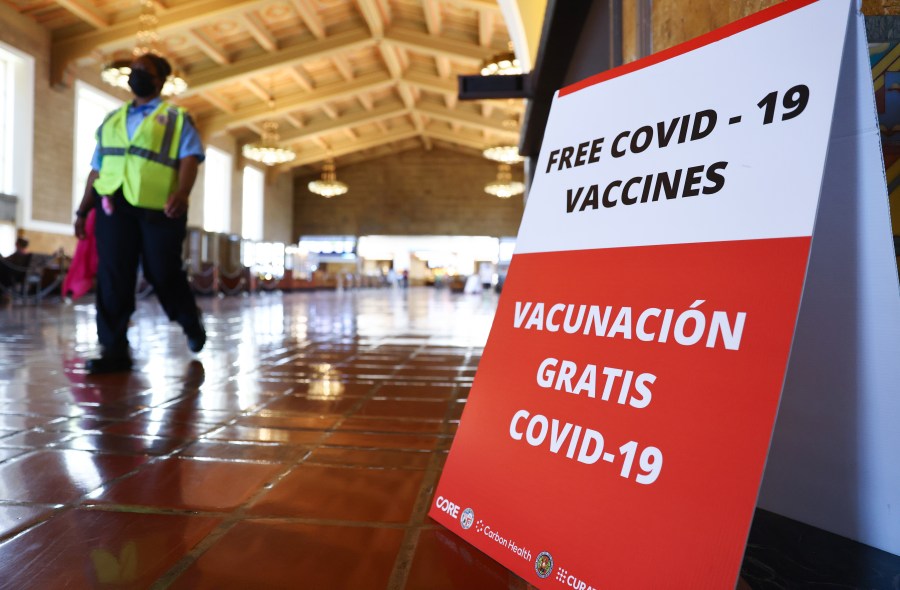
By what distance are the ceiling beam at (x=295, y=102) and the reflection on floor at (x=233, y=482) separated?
14.9m

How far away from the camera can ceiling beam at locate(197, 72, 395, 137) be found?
15984mm

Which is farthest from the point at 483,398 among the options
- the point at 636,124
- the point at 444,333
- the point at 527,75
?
the point at 527,75

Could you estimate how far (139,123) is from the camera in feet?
7.30

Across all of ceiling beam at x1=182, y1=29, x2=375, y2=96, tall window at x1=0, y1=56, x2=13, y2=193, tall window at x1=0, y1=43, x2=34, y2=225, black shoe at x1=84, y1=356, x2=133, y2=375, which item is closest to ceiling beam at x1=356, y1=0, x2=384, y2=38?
ceiling beam at x1=182, y1=29, x2=375, y2=96

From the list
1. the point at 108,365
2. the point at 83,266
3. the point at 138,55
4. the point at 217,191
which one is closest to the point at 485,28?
the point at 138,55

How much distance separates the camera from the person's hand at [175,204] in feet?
7.39

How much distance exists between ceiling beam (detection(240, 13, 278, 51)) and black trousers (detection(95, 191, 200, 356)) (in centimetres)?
1071

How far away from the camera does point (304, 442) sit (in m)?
1.31

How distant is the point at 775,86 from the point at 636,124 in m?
0.19

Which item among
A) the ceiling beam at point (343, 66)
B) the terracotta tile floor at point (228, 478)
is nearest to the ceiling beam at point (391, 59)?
the ceiling beam at point (343, 66)

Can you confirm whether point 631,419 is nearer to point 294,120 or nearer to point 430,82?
point 430,82

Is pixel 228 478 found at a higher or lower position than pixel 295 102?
lower

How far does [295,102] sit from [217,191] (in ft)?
14.0

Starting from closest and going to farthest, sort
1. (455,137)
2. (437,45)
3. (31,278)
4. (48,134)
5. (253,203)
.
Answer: (31,278), (48,134), (437,45), (253,203), (455,137)
